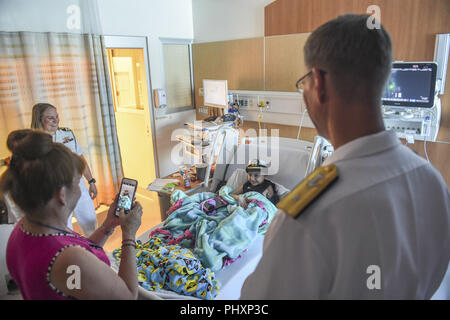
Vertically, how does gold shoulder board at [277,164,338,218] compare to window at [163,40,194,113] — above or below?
below

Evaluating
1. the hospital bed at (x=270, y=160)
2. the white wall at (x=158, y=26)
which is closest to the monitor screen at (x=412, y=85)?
the hospital bed at (x=270, y=160)

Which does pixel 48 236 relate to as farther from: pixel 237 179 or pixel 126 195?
pixel 237 179

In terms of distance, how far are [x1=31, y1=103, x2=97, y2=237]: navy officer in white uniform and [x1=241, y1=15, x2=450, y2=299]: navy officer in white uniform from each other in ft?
7.48

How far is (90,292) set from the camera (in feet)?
2.99

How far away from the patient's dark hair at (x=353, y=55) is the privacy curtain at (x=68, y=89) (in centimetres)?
335

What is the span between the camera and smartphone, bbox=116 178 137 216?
143 centimetres

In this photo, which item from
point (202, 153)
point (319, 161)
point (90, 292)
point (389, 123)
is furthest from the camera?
point (202, 153)

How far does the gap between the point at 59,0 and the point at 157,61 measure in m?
1.41

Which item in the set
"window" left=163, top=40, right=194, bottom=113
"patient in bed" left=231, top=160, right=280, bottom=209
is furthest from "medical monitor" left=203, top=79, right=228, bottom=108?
"patient in bed" left=231, top=160, right=280, bottom=209

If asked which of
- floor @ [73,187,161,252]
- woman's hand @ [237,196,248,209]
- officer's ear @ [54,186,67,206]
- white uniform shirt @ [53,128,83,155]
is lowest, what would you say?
floor @ [73,187,161,252]

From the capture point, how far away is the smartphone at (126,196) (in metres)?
1.43

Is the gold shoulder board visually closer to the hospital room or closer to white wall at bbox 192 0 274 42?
the hospital room

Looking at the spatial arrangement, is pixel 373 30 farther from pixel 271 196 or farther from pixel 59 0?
pixel 59 0
